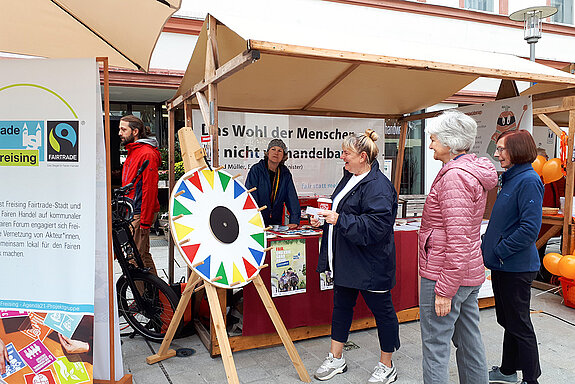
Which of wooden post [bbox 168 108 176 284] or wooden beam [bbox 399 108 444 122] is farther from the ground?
wooden beam [bbox 399 108 444 122]

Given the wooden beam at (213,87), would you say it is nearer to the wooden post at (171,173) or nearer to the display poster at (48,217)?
the display poster at (48,217)

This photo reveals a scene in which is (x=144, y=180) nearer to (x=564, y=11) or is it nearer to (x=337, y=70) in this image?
(x=337, y=70)

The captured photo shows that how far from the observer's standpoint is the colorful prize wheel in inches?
105

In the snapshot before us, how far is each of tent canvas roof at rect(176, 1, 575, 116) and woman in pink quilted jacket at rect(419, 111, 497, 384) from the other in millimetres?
939

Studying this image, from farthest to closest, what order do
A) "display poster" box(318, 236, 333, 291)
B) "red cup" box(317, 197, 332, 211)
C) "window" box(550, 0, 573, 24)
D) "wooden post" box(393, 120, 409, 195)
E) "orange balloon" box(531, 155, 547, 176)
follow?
"window" box(550, 0, 573, 24) < "wooden post" box(393, 120, 409, 195) < "orange balloon" box(531, 155, 547, 176) < "display poster" box(318, 236, 333, 291) < "red cup" box(317, 197, 332, 211)

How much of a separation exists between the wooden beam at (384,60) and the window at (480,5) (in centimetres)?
706

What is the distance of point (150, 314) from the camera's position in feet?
12.2

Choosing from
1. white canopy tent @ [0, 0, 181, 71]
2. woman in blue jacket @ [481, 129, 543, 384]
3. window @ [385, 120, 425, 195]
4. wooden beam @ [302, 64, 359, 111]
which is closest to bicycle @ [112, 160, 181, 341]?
white canopy tent @ [0, 0, 181, 71]

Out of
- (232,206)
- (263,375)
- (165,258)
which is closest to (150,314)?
(263,375)

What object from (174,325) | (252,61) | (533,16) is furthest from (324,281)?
(533,16)

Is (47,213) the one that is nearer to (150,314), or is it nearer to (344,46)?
(150,314)

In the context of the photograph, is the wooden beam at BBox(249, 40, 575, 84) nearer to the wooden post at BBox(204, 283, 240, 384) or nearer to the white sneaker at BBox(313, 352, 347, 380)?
the wooden post at BBox(204, 283, 240, 384)

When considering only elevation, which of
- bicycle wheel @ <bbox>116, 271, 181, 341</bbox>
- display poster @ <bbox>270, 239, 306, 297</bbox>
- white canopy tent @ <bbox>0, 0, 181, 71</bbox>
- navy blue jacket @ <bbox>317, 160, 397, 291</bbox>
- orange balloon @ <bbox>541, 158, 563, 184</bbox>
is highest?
white canopy tent @ <bbox>0, 0, 181, 71</bbox>

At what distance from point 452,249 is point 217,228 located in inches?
53.7
